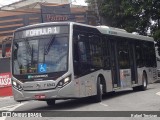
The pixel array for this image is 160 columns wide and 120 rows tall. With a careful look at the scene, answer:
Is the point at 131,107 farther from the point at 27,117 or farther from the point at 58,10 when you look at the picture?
the point at 58,10

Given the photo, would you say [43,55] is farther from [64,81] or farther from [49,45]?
[64,81]

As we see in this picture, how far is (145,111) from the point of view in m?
14.5

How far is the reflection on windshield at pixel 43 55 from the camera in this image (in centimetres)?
1614

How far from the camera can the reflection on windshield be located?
1614cm

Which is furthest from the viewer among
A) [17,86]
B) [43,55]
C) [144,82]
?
[144,82]

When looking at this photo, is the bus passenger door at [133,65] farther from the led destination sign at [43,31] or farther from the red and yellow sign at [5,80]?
the red and yellow sign at [5,80]

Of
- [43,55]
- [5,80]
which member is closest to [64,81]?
[43,55]

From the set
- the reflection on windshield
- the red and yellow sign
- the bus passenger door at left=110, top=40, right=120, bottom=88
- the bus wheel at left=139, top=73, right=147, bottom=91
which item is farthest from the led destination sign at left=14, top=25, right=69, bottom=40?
the red and yellow sign

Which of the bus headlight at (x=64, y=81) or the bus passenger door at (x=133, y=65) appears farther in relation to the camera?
the bus passenger door at (x=133, y=65)

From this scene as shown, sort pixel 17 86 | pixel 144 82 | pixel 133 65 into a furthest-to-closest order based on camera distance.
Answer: pixel 144 82
pixel 133 65
pixel 17 86

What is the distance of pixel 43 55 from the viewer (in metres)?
16.2

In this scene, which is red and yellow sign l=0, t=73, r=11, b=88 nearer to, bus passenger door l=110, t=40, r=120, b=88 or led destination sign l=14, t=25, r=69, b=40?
bus passenger door l=110, t=40, r=120, b=88

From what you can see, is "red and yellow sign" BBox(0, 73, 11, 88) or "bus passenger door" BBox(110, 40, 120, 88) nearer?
"bus passenger door" BBox(110, 40, 120, 88)

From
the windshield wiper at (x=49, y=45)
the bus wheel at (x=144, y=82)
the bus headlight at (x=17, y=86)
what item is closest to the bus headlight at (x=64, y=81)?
the windshield wiper at (x=49, y=45)
